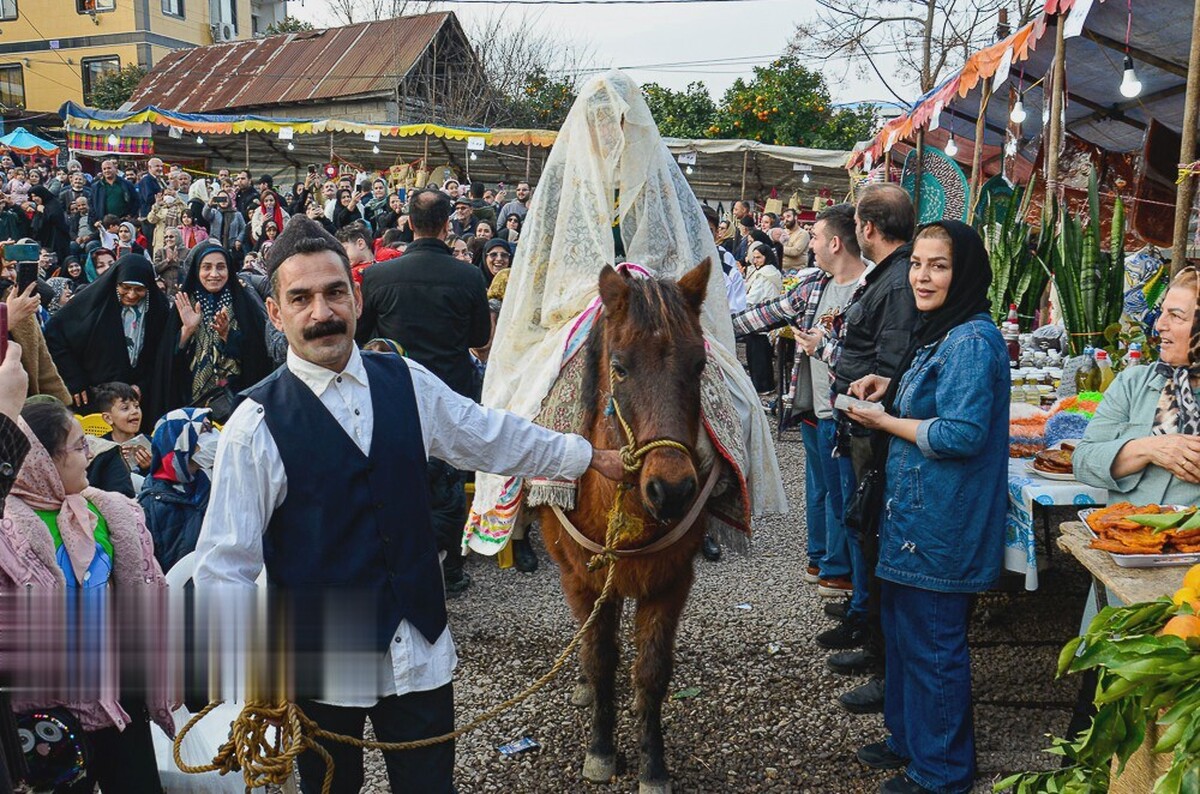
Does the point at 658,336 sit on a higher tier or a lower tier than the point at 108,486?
higher

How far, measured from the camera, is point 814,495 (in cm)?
526

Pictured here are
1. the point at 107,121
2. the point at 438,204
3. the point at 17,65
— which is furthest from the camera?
the point at 17,65

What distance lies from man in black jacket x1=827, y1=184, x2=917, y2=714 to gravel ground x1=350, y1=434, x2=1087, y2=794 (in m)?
0.13

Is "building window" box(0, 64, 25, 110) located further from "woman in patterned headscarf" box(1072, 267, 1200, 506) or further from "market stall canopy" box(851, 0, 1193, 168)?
"woman in patterned headscarf" box(1072, 267, 1200, 506)

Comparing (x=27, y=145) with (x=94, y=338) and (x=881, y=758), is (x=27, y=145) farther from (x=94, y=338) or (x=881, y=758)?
(x=881, y=758)

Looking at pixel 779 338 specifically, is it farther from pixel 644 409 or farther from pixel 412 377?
pixel 412 377

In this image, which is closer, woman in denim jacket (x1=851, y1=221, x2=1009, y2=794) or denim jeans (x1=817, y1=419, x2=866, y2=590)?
woman in denim jacket (x1=851, y1=221, x2=1009, y2=794)

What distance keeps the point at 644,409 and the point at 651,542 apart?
639 mm

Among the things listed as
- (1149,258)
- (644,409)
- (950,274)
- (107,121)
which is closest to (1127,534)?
(950,274)

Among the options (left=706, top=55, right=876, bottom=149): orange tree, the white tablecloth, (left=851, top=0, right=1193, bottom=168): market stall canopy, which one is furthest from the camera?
(left=706, top=55, right=876, bottom=149): orange tree

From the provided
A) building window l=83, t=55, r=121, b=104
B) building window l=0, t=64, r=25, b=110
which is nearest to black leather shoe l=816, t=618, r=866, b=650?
building window l=83, t=55, r=121, b=104

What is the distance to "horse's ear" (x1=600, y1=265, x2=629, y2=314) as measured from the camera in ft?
9.90

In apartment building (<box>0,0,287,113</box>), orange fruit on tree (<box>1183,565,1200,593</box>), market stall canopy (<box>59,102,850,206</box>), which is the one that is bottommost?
orange fruit on tree (<box>1183,565,1200,593</box>)

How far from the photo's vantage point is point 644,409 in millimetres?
2791
